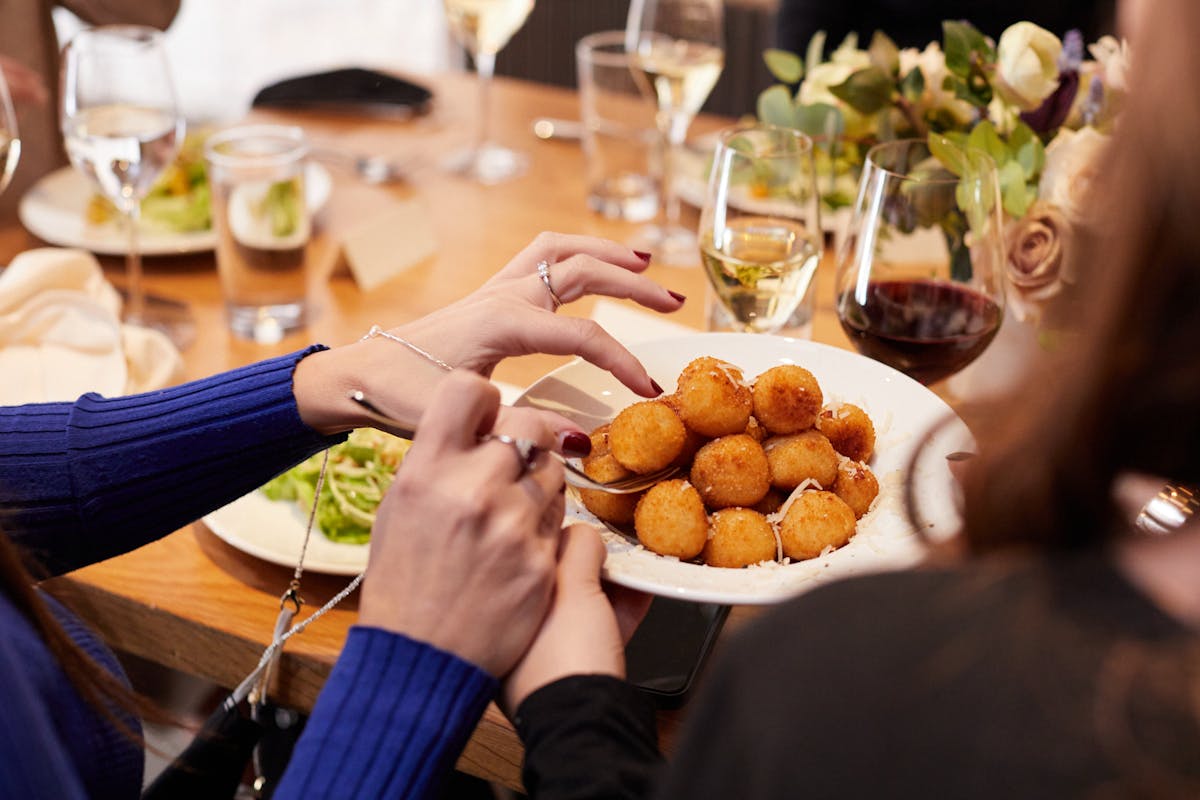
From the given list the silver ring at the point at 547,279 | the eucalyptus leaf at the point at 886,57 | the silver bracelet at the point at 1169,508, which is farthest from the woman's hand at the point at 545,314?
the eucalyptus leaf at the point at 886,57

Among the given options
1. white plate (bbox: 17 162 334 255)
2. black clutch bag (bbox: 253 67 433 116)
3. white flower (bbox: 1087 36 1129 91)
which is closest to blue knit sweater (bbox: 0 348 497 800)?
white plate (bbox: 17 162 334 255)

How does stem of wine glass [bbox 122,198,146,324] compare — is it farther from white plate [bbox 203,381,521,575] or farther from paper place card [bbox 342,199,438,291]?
white plate [bbox 203,381,521,575]

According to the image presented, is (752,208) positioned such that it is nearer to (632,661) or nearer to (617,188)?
(632,661)

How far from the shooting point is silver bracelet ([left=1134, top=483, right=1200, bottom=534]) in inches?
31.1

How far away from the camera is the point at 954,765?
0.42 m

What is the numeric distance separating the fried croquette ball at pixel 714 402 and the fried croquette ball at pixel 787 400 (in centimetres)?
1

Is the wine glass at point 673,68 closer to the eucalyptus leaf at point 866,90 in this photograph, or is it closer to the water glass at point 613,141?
the water glass at point 613,141

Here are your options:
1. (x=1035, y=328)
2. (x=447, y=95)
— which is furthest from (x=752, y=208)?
(x=447, y=95)

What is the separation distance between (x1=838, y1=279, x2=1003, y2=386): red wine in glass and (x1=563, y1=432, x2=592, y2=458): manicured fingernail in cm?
33

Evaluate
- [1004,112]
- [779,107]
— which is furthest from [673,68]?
[1004,112]

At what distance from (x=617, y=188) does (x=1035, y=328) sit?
78 centimetres

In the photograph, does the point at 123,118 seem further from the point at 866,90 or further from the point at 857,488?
the point at 857,488

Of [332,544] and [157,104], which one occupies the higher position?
[157,104]

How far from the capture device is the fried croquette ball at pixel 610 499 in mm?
845
